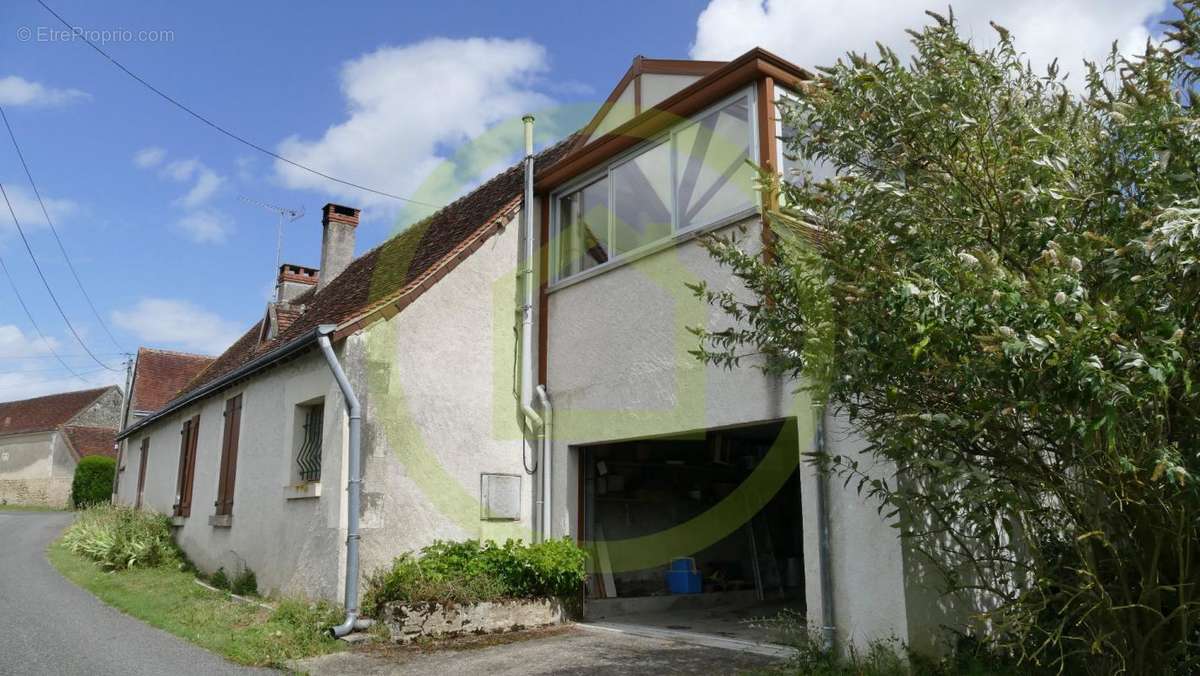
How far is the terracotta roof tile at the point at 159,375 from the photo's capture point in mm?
26844

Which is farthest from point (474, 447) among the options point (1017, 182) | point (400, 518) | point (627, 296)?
point (1017, 182)

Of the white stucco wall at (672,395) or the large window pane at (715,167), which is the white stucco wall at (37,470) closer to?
the white stucco wall at (672,395)

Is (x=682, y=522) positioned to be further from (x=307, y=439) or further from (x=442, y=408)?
(x=307, y=439)

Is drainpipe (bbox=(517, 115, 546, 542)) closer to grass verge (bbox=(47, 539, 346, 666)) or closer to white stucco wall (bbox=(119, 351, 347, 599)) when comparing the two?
white stucco wall (bbox=(119, 351, 347, 599))

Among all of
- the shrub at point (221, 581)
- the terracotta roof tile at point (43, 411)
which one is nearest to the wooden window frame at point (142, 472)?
the shrub at point (221, 581)

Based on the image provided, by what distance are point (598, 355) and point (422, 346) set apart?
6.45 feet

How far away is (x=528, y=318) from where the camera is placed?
33.0ft

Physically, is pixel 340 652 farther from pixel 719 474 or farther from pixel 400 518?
pixel 719 474

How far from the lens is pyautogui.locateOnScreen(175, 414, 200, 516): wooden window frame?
534 inches

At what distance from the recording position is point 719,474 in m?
11.9

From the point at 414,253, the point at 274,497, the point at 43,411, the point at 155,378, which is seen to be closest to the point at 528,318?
the point at 414,253

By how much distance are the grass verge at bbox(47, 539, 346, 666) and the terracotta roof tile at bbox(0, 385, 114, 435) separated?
35.8m

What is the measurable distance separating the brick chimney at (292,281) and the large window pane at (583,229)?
38.6ft

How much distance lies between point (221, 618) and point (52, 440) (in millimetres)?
38729
